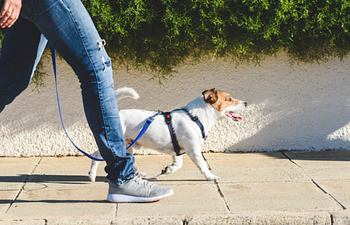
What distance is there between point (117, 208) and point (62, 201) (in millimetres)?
538

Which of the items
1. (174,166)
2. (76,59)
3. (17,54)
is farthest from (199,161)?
(17,54)

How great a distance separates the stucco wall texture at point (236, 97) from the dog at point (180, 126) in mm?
988

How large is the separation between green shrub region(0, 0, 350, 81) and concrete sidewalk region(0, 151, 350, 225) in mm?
1326

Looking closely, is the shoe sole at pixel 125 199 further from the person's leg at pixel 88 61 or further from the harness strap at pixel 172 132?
the harness strap at pixel 172 132

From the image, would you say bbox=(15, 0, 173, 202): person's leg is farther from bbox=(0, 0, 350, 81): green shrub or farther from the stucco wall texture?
the stucco wall texture

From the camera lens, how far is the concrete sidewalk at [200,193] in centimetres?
275

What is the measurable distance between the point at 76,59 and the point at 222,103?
180cm

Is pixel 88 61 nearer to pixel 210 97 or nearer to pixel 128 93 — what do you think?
pixel 128 93

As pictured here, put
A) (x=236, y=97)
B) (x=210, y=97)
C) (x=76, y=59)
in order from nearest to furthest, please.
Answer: (x=76, y=59)
(x=210, y=97)
(x=236, y=97)

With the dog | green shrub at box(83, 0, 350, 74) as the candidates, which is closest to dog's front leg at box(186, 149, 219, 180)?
the dog

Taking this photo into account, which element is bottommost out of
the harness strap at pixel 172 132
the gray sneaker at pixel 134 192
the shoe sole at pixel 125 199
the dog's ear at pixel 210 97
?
the shoe sole at pixel 125 199

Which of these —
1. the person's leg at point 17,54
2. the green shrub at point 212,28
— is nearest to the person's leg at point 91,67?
the person's leg at point 17,54

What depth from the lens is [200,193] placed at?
328cm

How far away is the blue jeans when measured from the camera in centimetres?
243
